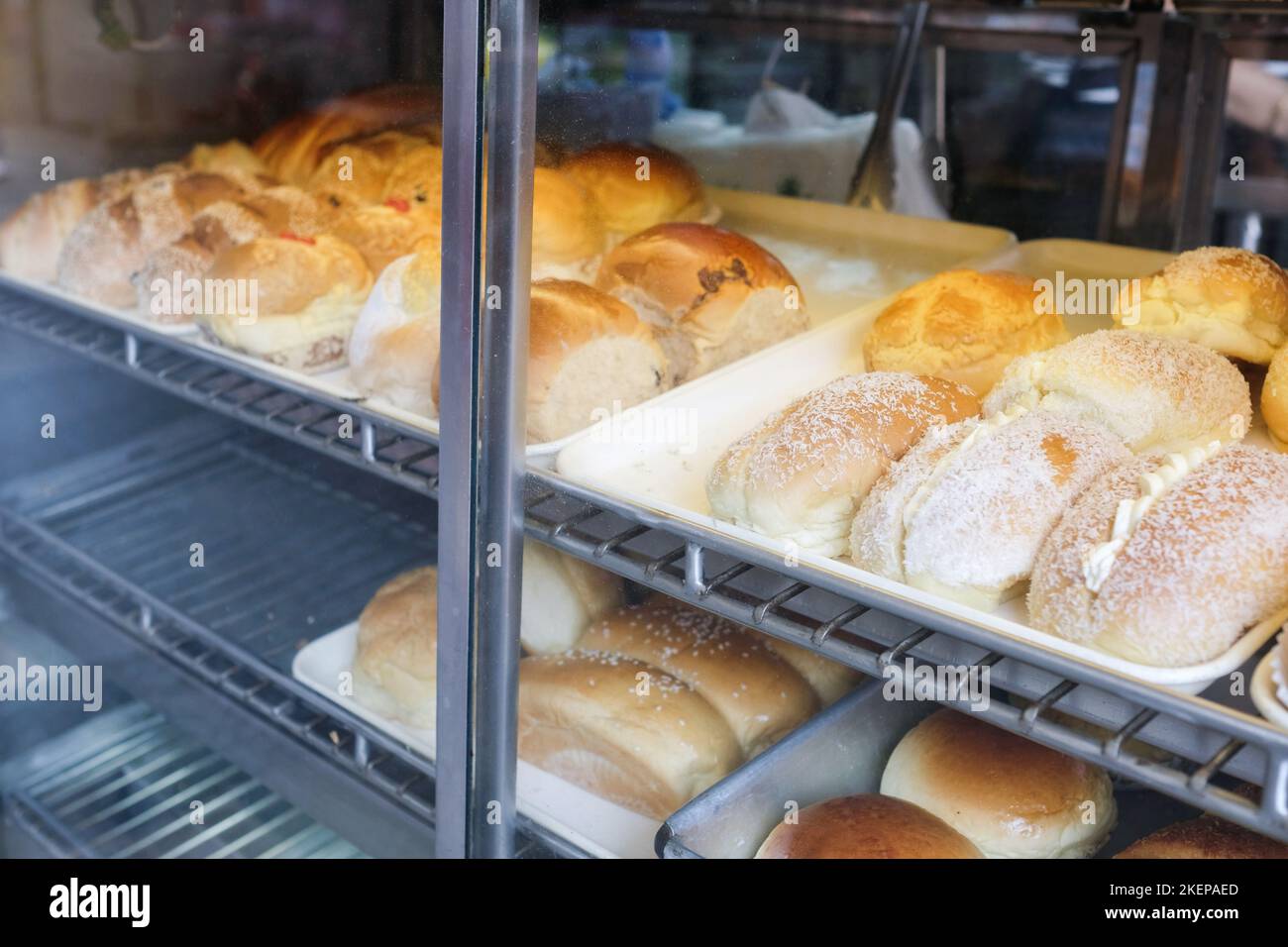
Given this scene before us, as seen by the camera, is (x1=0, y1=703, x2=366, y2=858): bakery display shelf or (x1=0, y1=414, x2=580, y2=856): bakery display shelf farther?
(x1=0, y1=703, x2=366, y2=858): bakery display shelf

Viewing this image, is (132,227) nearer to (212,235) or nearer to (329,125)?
(212,235)

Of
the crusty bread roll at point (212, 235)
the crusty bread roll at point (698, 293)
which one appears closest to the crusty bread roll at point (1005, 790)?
the crusty bread roll at point (698, 293)

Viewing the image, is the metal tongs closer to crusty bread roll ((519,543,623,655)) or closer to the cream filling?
crusty bread roll ((519,543,623,655))

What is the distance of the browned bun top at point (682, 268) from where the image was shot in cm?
150

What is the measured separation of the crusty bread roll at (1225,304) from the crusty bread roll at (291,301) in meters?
0.98

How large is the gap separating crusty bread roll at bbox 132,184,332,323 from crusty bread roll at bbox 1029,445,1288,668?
121cm

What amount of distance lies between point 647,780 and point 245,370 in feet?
2.29

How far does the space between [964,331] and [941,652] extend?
0.55 meters

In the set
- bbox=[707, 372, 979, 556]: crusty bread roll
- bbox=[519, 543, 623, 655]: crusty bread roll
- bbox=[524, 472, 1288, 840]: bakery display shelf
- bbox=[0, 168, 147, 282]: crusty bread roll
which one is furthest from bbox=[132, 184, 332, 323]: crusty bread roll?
bbox=[707, 372, 979, 556]: crusty bread roll

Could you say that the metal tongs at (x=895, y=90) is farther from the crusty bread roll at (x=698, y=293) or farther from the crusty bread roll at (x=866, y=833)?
the crusty bread roll at (x=866, y=833)

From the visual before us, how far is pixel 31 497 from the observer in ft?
6.72

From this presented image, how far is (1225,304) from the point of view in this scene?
1.26 m

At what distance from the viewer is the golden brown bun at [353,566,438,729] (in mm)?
1491
